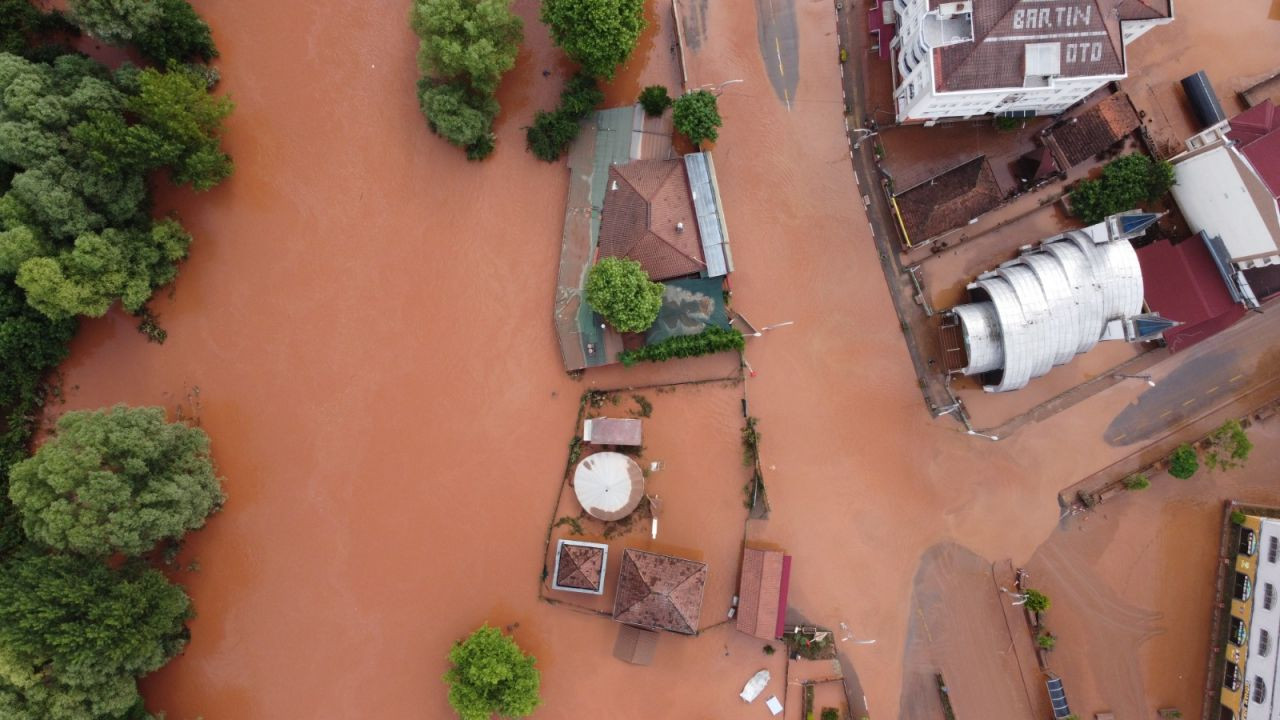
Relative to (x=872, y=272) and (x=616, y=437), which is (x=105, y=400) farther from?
Result: (x=872, y=272)

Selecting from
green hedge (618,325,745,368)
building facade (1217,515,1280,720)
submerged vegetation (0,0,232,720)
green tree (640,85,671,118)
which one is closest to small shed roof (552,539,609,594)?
green hedge (618,325,745,368)

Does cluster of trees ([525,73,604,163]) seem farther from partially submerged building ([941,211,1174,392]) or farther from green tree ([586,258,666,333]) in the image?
partially submerged building ([941,211,1174,392])

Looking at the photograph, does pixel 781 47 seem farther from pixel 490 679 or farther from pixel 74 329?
pixel 74 329

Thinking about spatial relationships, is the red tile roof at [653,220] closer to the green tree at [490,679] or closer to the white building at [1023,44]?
the white building at [1023,44]

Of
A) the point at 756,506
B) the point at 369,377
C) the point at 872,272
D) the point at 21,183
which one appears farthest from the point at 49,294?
the point at 872,272

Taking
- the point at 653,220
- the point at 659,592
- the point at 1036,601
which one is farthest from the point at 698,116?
the point at 1036,601

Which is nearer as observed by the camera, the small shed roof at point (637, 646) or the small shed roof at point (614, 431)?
the small shed roof at point (614, 431)

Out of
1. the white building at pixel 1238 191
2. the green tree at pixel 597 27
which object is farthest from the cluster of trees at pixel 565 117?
the white building at pixel 1238 191
